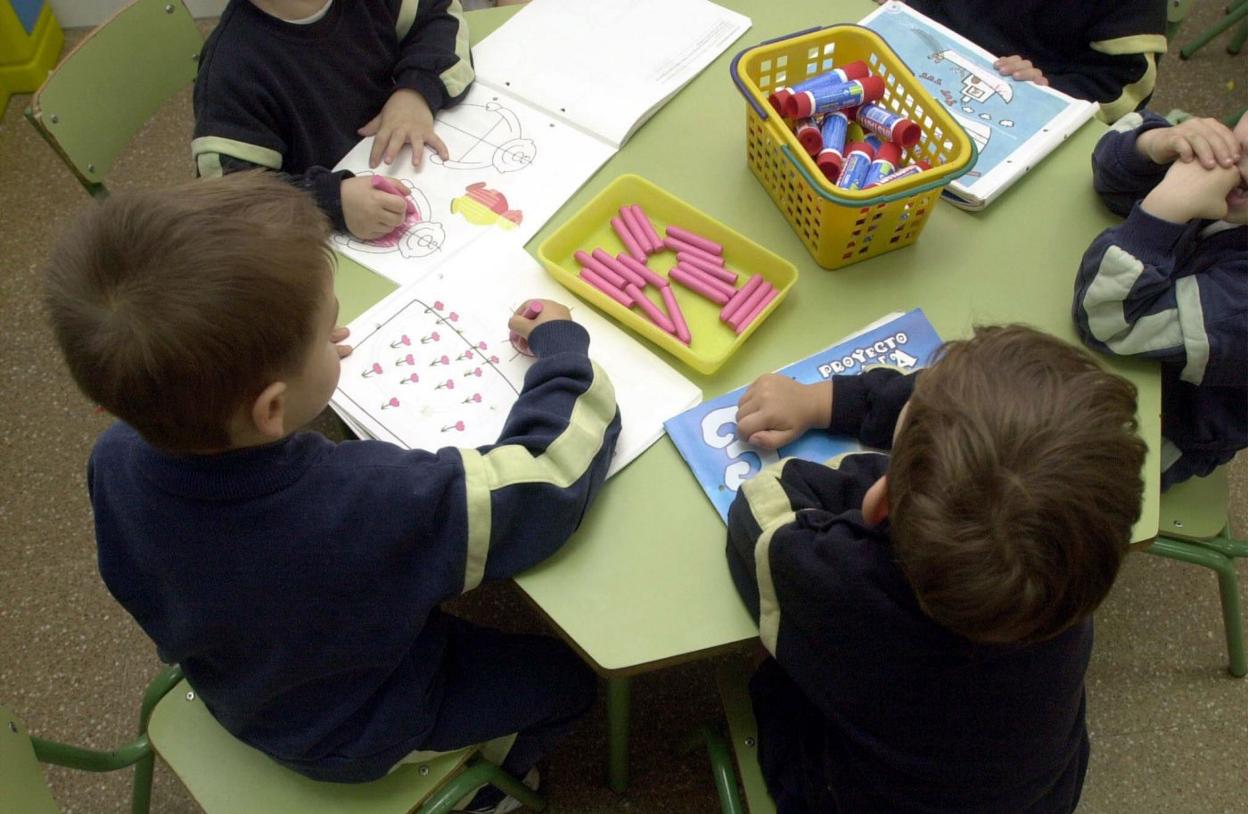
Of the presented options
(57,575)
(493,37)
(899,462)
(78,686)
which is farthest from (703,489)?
(57,575)

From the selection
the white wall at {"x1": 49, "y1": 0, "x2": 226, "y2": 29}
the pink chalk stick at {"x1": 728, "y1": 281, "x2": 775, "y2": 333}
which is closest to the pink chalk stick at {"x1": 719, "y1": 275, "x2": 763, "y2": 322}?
the pink chalk stick at {"x1": 728, "y1": 281, "x2": 775, "y2": 333}

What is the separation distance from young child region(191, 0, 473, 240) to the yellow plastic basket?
15.6 inches

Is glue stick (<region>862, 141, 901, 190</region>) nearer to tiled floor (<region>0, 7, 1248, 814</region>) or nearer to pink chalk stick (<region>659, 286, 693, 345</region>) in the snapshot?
pink chalk stick (<region>659, 286, 693, 345</region>)

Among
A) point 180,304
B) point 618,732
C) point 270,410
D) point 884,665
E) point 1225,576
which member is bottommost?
point 618,732

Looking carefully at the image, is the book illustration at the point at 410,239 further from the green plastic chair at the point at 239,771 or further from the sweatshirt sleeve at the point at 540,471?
the green plastic chair at the point at 239,771

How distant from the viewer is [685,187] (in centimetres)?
105

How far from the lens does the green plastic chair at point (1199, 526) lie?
113cm

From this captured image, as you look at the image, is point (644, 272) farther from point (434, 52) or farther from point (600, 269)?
point (434, 52)

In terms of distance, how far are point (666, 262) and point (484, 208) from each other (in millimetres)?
228

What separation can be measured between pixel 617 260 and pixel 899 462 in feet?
1.43

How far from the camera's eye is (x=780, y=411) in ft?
2.70

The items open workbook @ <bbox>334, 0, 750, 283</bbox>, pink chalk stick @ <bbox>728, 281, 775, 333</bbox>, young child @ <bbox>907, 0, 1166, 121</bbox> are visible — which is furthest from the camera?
young child @ <bbox>907, 0, 1166, 121</bbox>

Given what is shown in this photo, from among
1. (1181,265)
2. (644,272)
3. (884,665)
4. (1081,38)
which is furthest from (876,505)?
(1081,38)

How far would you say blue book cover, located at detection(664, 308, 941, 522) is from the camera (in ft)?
2.72
